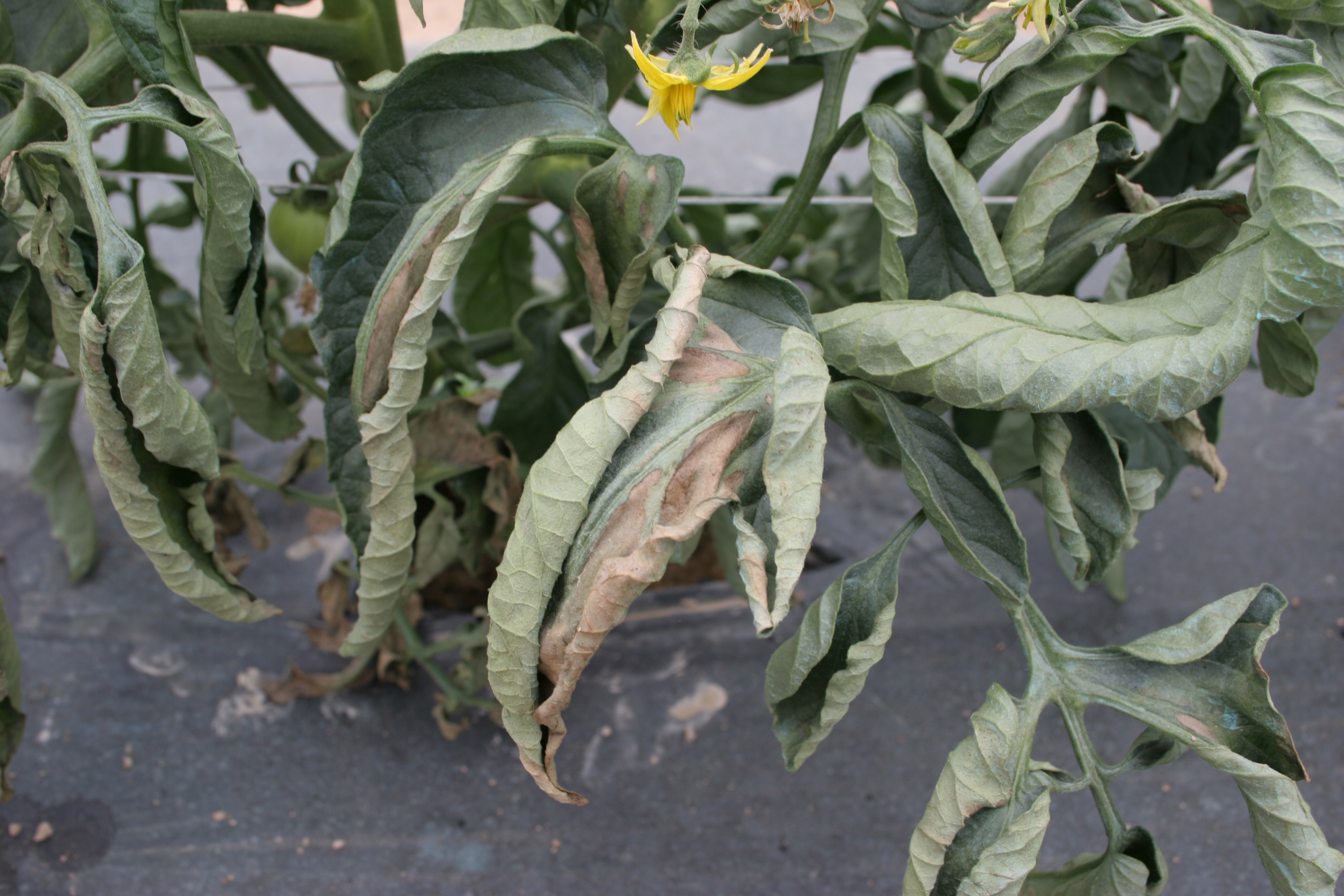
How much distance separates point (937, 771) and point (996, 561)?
1.56 feet

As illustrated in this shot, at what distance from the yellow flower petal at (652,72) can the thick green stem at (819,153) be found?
129 mm

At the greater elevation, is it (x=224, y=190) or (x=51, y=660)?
(x=224, y=190)

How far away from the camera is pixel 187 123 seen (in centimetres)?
51

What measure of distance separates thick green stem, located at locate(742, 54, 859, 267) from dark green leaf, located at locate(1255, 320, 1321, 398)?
272 millimetres

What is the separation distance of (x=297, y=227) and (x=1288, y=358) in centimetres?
70

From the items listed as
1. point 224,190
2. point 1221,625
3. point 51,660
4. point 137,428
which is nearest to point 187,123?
point 224,190

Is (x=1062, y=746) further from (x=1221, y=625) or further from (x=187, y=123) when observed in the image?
(x=187, y=123)

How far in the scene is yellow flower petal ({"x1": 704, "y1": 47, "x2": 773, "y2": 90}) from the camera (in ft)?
1.51

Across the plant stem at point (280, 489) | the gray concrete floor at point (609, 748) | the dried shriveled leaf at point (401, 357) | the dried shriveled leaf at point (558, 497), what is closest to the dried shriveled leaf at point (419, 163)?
the dried shriveled leaf at point (401, 357)

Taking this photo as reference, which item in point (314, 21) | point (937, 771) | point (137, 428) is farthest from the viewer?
point (937, 771)

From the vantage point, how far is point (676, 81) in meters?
0.47

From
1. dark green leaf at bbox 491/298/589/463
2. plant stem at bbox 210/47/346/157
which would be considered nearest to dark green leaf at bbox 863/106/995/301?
dark green leaf at bbox 491/298/589/463

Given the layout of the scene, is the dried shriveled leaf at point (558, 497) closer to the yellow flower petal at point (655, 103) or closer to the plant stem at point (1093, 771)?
the yellow flower petal at point (655, 103)

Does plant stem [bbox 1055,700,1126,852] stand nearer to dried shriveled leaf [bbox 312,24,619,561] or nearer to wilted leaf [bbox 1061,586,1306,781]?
wilted leaf [bbox 1061,586,1306,781]
